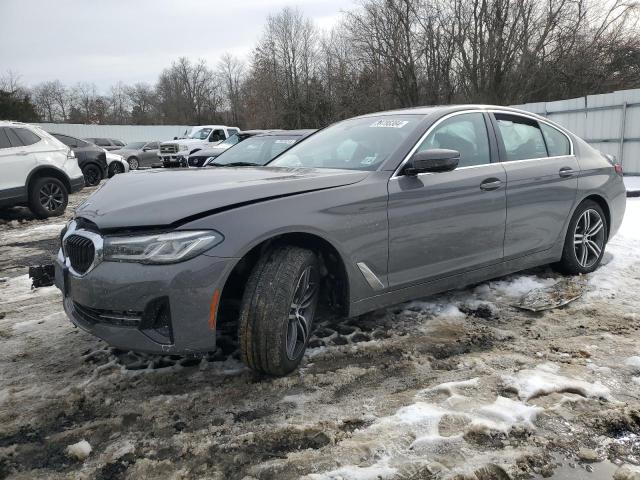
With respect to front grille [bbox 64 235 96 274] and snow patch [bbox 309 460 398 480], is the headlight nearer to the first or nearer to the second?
front grille [bbox 64 235 96 274]

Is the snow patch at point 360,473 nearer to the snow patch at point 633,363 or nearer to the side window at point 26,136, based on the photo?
the snow patch at point 633,363

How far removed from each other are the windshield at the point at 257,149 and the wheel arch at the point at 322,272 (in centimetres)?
553

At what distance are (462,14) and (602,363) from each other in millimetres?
28141

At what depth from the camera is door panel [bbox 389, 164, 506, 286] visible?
326 centimetres

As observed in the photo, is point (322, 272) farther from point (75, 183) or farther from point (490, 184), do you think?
point (75, 183)

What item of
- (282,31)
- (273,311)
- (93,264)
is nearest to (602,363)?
(273,311)

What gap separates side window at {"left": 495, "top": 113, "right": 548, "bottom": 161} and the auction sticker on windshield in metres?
0.93

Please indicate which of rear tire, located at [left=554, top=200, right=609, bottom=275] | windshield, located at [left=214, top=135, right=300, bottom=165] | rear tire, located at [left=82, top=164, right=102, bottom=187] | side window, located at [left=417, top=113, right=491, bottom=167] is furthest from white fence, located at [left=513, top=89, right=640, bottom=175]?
rear tire, located at [left=82, top=164, right=102, bottom=187]

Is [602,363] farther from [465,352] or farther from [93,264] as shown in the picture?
[93,264]

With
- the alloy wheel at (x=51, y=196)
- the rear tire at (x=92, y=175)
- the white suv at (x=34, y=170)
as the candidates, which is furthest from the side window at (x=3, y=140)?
the rear tire at (x=92, y=175)

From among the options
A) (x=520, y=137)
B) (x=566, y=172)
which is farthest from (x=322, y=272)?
(x=566, y=172)

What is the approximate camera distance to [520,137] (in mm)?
4277

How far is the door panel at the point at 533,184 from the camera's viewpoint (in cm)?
397

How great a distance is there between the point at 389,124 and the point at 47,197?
7.79 m
